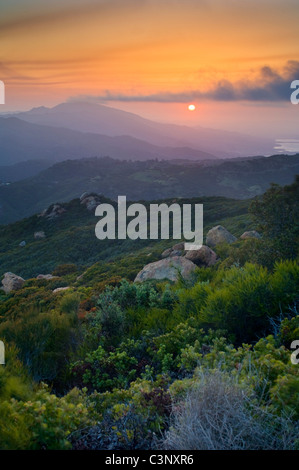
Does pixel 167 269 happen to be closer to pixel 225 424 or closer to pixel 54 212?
pixel 225 424

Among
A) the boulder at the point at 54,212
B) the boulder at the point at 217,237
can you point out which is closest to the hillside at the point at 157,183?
the boulder at the point at 54,212

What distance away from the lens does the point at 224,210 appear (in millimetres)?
42062

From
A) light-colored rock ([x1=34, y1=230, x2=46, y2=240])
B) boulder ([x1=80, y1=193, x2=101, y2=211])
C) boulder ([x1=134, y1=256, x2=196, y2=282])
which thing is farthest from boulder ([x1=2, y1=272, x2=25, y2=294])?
boulder ([x1=80, y1=193, x2=101, y2=211])

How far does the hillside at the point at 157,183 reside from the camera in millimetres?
130000

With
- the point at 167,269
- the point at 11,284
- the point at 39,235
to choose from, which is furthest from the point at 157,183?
the point at 167,269

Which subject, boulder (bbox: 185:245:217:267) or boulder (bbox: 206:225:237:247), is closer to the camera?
boulder (bbox: 185:245:217:267)

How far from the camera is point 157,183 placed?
139 meters

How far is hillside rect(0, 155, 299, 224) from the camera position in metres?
130

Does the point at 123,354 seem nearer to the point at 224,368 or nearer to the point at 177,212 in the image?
the point at 224,368

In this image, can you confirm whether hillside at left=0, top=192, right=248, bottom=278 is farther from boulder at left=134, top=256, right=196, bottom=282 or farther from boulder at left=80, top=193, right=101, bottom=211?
boulder at left=134, top=256, right=196, bottom=282

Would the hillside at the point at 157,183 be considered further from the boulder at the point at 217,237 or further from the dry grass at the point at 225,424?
the dry grass at the point at 225,424
